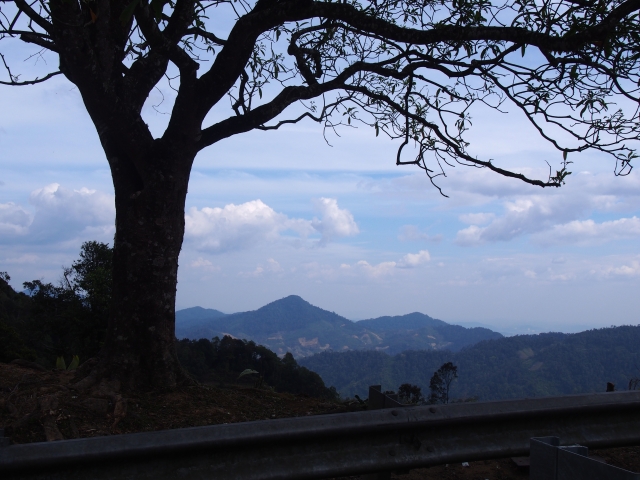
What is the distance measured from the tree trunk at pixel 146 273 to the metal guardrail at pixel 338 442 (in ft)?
10.7

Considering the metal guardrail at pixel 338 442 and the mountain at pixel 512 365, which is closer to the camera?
the metal guardrail at pixel 338 442

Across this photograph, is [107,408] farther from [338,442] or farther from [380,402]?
[338,442]

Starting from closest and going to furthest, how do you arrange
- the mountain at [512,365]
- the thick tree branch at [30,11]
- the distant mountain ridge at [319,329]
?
the thick tree branch at [30,11]
the mountain at [512,365]
the distant mountain ridge at [319,329]

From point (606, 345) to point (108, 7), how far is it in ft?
158

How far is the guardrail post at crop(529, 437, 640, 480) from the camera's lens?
7.61ft

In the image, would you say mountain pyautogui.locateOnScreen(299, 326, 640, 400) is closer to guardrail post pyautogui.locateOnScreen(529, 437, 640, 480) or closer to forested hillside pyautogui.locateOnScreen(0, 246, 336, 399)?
forested hillside pyautogui.locateOnScreen(0, 246, 336, 399)

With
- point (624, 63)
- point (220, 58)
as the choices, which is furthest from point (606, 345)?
point (220, 58)

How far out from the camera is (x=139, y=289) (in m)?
5.84

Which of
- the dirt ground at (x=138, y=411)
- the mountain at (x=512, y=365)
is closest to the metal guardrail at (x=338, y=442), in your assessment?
the dirt ground at (x=138, y=411)

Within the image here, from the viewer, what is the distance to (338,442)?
2959 mm

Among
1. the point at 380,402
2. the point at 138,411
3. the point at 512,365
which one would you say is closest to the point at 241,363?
the point at 138,411

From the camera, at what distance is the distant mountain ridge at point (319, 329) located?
110438mm

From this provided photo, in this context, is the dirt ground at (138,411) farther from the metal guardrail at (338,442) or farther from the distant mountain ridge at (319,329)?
the distant mountain ridge at (319,329)

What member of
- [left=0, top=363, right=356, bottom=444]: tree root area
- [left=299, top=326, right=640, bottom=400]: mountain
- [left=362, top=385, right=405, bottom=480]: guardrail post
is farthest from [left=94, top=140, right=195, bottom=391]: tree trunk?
[left=299, top=326, right=640, bottom=400]: mountain
